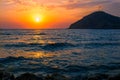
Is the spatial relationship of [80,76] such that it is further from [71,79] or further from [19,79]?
[19,79]

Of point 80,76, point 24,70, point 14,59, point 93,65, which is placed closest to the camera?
point 80,76

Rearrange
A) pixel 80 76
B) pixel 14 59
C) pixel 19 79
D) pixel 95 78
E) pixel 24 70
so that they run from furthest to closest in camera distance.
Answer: pixel 14 59 < pixel 24 70 < pixel 80 76 < pixel 95 78 < pixel 19 79

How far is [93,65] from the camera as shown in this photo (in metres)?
15.1

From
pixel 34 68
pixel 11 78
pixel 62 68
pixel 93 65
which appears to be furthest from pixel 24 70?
pixel 93 65

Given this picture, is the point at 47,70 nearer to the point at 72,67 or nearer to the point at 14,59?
the point at 72,67

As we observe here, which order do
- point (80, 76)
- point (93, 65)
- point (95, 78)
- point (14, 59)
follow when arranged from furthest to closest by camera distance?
point (14, 59) → point (93, 65) → point (80, 76) → point (95, 78)

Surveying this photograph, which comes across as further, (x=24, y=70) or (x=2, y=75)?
(x=24, y=70)

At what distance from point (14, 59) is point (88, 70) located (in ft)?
21.9

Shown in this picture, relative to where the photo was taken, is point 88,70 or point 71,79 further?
point 88,70

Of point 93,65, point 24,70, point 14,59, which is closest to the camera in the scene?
point 24,70

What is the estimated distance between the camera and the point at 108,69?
14.0 metres

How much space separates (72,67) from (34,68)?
2288mm

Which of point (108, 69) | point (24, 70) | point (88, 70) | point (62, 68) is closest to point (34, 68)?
point (24, 70)

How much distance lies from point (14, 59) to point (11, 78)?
788 cm
